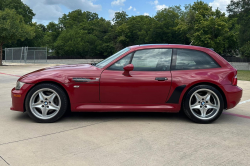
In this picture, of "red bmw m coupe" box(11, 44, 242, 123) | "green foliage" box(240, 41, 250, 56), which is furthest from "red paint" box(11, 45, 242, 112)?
"green foliage" box(240, 41, 250, 56)

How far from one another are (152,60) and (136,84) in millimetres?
582

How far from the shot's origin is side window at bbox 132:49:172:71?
4.68 metres

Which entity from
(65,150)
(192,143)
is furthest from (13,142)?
(192,143)

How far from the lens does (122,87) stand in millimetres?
4512

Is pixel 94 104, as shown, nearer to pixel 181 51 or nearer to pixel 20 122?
pixel 20 122

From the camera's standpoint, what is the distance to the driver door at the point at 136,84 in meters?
4.51

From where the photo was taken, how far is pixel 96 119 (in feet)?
16.0

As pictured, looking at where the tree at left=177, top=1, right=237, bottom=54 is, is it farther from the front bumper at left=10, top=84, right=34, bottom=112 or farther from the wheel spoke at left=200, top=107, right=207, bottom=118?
the front bumper at left=10, top=84, right=34, bottom=112

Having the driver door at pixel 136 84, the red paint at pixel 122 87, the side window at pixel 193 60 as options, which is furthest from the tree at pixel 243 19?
the driver door at pixel 136 84

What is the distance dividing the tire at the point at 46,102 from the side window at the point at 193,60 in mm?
2189

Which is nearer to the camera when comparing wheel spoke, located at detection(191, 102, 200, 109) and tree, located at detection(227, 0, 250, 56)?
Result: wheel spoke, located at detection(191, 102, 200, 109)

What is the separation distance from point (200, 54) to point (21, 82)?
3333mm

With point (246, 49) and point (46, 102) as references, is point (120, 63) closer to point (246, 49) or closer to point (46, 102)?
point (46, 102)

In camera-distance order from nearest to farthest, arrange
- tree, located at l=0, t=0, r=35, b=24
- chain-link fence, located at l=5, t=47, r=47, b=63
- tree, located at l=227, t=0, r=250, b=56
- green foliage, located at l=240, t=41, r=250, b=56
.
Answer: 1. chain-link fence, located at l=5, t=47, r=47, b=63
2. green foliage, located at l=240, t=41, r=250, b=56
3. tree, located at l=227, t=0, r=250, b=56
4. tree, located at l=0, t=0, r=35, b=24
